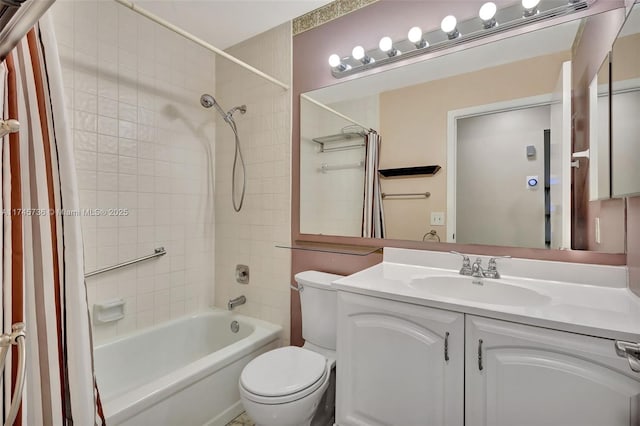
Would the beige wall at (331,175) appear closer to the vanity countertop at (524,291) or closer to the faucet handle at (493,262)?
the vanity countertop at (524,291)

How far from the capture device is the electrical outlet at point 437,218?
5.16ft

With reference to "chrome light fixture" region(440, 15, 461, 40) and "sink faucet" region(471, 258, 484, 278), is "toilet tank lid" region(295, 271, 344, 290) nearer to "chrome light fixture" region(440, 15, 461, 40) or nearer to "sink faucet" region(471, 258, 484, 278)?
"sink faucet" region(471, 258, 484, 278)

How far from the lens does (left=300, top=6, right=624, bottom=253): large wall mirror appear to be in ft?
4.39

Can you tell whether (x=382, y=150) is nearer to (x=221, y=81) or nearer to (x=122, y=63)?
(x=221, y=81)

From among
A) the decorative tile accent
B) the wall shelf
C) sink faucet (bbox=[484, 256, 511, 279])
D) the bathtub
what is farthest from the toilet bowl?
the decorative tile accent

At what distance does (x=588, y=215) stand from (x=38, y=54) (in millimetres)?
1894

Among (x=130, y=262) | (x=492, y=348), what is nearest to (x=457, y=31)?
(x=492, y=348)

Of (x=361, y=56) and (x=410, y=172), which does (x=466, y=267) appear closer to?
(x=410, y=172)

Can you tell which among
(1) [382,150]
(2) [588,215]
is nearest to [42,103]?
(1) [382,150]

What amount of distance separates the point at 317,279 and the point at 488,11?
158 centimetres

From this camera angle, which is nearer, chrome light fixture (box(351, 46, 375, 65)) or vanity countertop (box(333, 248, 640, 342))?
vanity countertop (box(333, 248, 640, 342))

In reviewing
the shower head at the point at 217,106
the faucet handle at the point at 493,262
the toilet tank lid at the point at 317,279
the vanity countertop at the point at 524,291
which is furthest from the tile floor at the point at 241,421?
the shower head at the point at 217,106

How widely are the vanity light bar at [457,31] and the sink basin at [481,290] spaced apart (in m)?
1.16

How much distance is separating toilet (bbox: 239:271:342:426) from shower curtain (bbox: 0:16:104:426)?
2.17ft
